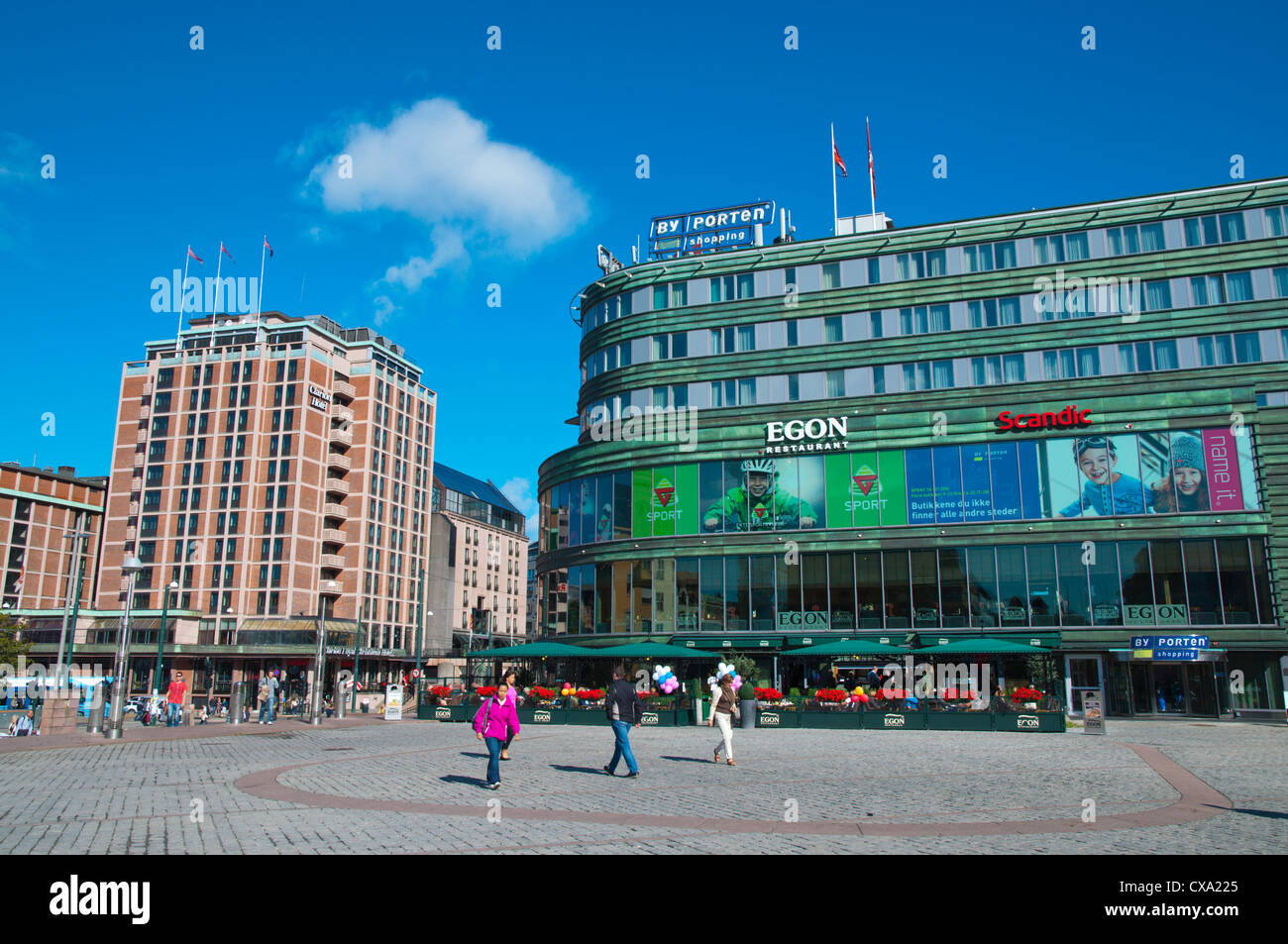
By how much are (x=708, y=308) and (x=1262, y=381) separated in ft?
87.0

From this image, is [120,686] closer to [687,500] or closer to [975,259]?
[687,500]

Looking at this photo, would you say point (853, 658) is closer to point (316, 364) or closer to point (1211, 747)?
point (1211, 747)

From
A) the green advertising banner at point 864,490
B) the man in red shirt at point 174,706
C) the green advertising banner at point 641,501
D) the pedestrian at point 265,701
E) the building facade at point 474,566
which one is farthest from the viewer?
the building facade at point 474,566

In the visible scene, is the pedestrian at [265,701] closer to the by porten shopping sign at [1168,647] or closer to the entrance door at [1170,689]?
→ the by porten shopping sign at [1168,647]

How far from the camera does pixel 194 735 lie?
90.3 ft

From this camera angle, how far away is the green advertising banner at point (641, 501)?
50094 mm

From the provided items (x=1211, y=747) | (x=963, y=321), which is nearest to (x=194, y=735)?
(x=1211, y=747)

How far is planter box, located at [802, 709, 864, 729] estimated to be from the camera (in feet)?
102

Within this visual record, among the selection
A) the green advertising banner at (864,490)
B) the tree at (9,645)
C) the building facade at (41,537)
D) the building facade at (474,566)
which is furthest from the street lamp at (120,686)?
the building facade at (41,537)

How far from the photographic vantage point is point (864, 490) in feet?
154

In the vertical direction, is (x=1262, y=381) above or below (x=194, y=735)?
above

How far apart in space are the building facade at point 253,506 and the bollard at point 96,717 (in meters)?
60.0

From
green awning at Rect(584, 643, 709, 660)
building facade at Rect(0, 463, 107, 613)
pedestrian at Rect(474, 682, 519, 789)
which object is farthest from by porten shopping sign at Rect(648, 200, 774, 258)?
building facade at Rect(0, 463, 107, 613)

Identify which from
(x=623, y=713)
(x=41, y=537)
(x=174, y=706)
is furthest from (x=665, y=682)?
(x=41, y=537)
